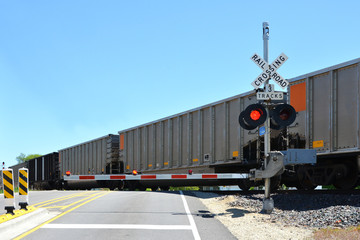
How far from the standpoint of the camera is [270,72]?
9.47m

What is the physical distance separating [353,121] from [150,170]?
11.8 meters

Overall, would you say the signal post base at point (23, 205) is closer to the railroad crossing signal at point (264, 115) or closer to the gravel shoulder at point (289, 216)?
the gravel shoulder at point (289, 216)

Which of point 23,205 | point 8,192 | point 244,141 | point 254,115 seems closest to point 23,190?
point 23,205

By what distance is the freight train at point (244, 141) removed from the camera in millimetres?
11258

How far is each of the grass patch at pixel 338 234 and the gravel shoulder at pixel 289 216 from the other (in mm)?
175

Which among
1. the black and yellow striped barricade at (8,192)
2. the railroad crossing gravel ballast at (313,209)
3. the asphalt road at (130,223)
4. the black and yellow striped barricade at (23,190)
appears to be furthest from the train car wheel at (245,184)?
the black and yellow striped barricade at (8,192)

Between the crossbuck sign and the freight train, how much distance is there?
1273 millimetres

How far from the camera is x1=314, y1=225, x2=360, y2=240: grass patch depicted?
20.5 ft

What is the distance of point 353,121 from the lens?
10945 millimetres

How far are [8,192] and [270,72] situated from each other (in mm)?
6931

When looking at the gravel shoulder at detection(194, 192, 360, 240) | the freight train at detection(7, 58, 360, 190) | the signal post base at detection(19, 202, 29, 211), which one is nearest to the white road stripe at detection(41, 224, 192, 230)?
the gravel shoulder at detection(194, 192, 360, 240)

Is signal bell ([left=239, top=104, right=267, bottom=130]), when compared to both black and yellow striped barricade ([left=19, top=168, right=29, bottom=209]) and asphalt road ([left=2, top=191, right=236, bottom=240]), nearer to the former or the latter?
asphalt road ([left=2, top=191, right=236, bottom=240])

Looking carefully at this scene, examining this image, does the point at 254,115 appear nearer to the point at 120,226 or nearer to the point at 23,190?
the point at 120,226

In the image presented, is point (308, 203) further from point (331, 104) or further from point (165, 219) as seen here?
point (165, 219)
